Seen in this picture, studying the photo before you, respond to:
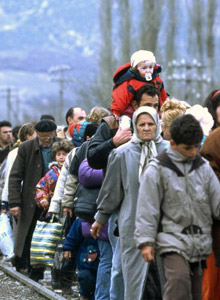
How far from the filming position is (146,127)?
284 inches

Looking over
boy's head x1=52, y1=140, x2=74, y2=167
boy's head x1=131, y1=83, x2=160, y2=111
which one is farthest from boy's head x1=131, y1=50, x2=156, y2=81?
boy's head x1=52, y1=140, x2=74, y2=167

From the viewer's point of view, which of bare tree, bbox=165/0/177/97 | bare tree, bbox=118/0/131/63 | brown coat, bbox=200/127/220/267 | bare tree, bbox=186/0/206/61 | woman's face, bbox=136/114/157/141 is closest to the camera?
woman's face, bbox=136/114/157/141

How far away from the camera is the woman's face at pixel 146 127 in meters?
7.20

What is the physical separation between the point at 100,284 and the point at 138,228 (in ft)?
7.41

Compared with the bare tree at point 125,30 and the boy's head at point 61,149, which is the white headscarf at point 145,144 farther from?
the bare tree at point 125,30

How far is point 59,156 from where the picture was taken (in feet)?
36.2

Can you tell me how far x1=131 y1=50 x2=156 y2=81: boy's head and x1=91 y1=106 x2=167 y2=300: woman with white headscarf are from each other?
0.87 metres

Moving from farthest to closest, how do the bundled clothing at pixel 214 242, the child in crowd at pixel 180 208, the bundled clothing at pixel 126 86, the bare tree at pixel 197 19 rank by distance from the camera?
the bare tree at pixel 197 19
the bundled clothing at pixel 126 86
the bundled clothing at pixel 214 242
the child in crowd at pixel 180 208

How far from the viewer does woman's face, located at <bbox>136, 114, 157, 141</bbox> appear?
23.6ft

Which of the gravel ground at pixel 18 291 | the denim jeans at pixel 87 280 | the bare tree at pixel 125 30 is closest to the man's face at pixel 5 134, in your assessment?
the gravel ground at pixel 18 291

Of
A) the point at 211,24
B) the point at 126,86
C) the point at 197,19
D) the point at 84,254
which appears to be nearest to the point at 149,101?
the point at 126,86

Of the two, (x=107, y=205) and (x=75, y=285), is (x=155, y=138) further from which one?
(x=75, y=285)

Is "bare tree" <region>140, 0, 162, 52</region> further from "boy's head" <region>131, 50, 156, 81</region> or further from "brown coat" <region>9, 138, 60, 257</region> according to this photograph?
"boy's head" <region>131, 50, 156, 81</region>

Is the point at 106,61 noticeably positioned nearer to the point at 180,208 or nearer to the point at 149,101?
the point at 149,101
